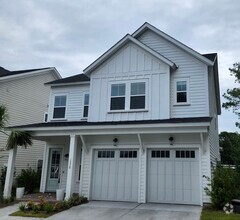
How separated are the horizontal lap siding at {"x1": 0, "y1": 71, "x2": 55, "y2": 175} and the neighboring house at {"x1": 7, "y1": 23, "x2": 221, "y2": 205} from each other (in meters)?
4.94

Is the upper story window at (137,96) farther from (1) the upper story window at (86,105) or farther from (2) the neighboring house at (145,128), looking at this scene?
(1) the upper story window at (86,105)

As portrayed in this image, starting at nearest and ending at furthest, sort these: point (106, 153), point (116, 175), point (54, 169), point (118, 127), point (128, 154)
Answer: point (118, 127) → point (116, 175) → point (128, 154) → point (106, 153) → point (54, 169)

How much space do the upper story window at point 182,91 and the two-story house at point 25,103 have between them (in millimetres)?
11997

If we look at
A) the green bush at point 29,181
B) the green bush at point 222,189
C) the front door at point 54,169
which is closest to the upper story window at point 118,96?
the front door at point 54,169

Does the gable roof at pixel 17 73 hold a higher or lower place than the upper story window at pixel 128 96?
higher

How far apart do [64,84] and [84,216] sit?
29.6 feet

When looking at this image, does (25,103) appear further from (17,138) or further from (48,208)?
(48,208)

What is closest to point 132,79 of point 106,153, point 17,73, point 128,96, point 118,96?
point 128,96

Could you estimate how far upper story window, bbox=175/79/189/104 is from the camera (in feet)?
43.5

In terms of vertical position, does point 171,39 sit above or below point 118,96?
above

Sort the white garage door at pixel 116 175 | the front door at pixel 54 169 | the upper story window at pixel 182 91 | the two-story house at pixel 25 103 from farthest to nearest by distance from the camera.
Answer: the two-story house at pixel 25 103
the front door at pixel 54 169
the upper story window at pixel 182 91
the white garage door at pixel 116 175

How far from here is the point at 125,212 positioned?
33.9ft

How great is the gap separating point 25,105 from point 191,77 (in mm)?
13111

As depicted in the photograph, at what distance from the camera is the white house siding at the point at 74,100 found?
16219mm
